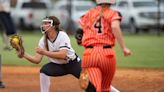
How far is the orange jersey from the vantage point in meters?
7.01

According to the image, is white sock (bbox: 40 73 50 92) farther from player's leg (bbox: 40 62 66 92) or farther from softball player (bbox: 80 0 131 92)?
softball player (bbox: 80 0 131 92)

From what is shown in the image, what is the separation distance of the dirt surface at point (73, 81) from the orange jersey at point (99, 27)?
3.19m

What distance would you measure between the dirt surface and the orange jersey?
3.19m

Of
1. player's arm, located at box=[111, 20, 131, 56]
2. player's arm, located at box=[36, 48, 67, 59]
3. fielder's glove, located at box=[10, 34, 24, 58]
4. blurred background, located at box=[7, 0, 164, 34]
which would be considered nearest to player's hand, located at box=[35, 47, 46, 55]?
player's arm, located at box=[36, 48, 67, 59]

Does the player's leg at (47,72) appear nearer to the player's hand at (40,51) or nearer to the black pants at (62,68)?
the black pants at (62,68)

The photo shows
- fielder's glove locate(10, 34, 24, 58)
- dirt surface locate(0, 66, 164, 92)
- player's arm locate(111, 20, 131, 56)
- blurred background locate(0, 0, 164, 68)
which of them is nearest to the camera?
player's arm locate(111, 20, 131, 56)

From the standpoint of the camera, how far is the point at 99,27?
23.1ft

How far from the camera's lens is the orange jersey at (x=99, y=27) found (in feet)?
23.0

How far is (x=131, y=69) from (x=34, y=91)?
13.0ft

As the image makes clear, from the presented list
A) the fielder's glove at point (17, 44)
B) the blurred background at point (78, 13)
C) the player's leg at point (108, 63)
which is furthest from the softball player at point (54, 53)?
the blurred background at point (78, 13)

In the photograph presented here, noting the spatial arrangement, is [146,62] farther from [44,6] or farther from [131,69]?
[44,6]

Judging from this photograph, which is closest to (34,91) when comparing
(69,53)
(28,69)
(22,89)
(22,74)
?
(22,89)

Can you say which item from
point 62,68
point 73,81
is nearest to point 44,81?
point 62,68

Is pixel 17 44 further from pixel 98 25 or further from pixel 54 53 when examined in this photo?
Result: pixel 98 25
